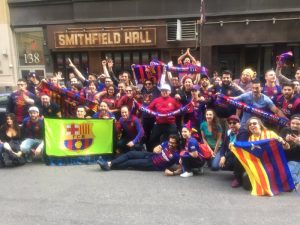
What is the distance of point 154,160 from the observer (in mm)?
6547

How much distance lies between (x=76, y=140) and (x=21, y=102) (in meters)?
1.52

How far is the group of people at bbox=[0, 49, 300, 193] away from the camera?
6.11 metres

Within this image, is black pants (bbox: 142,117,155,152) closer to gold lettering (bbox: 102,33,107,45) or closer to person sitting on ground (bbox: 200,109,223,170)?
person sitting on ground (bbox: 200,109,223,170)

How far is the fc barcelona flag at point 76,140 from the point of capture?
7102 mm

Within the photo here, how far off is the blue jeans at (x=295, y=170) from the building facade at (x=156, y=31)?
11.3 m

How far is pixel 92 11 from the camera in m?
17.4

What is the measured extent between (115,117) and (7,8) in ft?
45.9

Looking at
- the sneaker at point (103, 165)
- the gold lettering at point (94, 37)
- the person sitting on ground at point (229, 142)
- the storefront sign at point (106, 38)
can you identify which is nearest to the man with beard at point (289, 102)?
the person sitting on ground at point (229, 142)

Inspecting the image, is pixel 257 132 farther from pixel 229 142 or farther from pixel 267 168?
pixel 229 142

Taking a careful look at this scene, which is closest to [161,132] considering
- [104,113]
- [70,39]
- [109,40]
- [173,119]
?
[173,119]

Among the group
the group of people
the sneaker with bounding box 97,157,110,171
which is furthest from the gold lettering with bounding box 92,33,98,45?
the sneaker with bounding box 97,157,110,171

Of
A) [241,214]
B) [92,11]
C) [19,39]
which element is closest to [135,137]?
[241,214]

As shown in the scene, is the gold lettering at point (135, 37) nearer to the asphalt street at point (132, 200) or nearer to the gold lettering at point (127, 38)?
the gold lettering at point (127, 38)

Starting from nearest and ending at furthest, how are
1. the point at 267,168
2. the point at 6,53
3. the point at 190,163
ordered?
the point at 267,168
the point at 190,163
the point at 6,53
